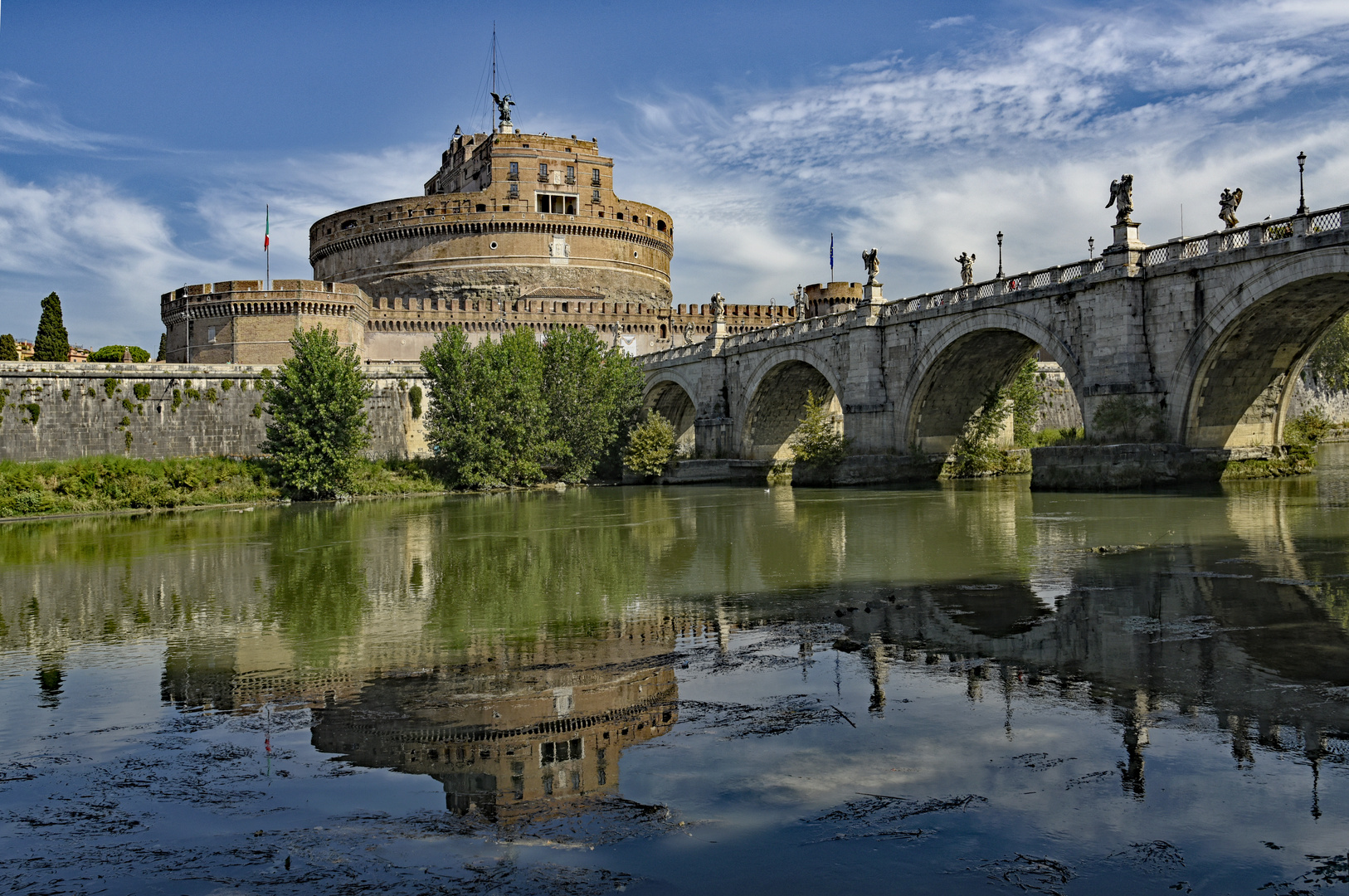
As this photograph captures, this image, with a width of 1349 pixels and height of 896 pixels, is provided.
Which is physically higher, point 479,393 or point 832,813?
point 479,393

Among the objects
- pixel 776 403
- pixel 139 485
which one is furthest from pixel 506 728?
pixel 776 403

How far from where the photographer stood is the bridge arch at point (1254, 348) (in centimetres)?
2347

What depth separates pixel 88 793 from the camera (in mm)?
6121

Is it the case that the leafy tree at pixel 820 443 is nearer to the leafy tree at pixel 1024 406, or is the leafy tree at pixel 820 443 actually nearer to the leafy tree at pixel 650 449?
the leafy tree at pixel 1024 406

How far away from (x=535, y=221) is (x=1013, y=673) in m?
66.5

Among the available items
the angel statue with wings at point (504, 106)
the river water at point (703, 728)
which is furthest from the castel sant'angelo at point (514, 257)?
the river water at point (703, 728)

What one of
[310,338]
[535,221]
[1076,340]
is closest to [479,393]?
[310,338]

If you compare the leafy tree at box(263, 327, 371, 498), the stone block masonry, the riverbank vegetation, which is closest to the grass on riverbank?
the leafy tree at box(263, 327, 371, 498)

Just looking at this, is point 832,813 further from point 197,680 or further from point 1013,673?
point 197,680

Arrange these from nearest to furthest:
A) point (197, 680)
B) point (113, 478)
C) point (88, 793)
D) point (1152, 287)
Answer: point (88, 793) < point (197, 680) < point (1152, 287) < point (113, 478)

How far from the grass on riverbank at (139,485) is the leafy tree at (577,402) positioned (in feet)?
23.6

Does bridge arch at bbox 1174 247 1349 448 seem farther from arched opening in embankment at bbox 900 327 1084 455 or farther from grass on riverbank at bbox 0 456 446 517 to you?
grass on riverbank at bbox 0 456 446 517

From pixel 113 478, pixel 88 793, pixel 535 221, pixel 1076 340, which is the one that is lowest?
pixel 88 793

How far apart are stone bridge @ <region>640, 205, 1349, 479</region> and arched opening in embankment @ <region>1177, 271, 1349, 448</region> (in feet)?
0.13
